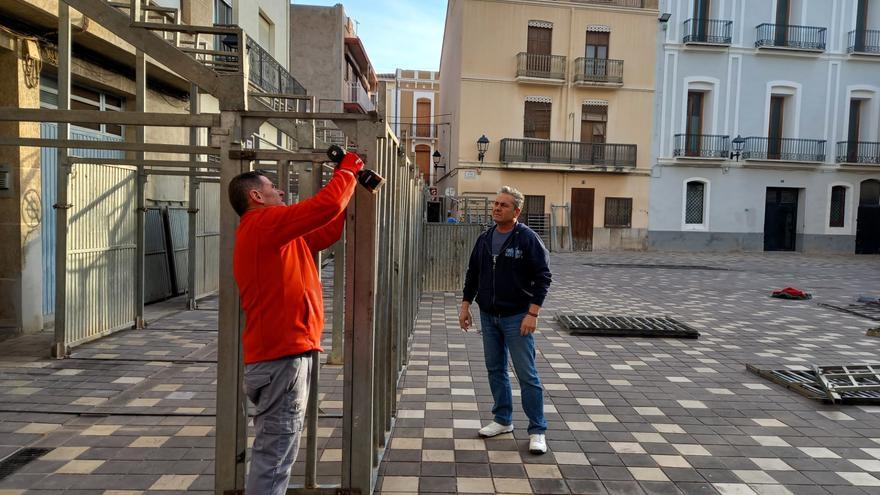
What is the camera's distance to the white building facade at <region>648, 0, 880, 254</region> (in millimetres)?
26641

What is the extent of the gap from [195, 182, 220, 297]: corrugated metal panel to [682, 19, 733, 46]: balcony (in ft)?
77.3

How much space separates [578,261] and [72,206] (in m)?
17.0

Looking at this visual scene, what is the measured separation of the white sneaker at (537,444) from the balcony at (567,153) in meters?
22.4

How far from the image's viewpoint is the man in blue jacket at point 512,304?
13.1 ft

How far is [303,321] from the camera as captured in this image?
2.72m

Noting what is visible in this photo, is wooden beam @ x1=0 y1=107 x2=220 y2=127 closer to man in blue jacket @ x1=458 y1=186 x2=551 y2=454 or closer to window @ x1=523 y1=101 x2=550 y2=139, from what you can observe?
man in blue jacket @ x1=458 y1=186 x2=551 y2=454

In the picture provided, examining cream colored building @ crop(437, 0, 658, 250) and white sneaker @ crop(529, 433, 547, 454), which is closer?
white sneaker @ crop(529, 433, 547, 454)

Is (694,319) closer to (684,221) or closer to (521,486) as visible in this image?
(521,486)

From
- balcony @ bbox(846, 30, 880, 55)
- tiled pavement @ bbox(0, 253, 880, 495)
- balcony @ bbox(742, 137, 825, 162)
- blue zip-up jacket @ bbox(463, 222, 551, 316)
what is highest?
balcony @ bbox(846, 30, 880, 55)

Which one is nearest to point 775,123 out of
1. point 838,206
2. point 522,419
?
point 838,206

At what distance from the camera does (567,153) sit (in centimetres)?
2614

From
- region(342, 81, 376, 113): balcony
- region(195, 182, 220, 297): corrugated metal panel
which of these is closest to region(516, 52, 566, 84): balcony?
region(342, 81, 376, 113): balcony

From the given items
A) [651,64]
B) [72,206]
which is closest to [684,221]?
[651,64]

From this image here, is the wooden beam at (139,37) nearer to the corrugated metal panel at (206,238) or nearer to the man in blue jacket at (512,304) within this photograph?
the man in blue jacket at (512,304)
